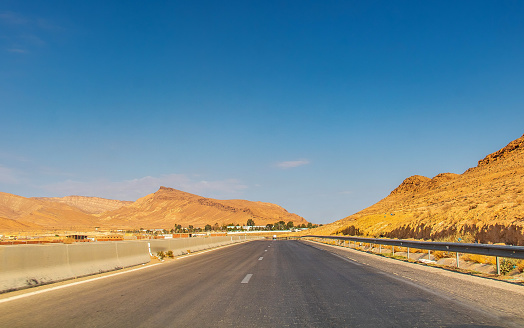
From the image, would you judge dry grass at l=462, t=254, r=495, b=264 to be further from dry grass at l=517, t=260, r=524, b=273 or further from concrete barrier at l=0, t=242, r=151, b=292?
concrete barrier at l=0, t=242, r=151, b=292

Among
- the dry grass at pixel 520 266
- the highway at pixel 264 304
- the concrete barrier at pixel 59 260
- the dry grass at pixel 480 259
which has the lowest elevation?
Result: the dry grass at pixel 480 259

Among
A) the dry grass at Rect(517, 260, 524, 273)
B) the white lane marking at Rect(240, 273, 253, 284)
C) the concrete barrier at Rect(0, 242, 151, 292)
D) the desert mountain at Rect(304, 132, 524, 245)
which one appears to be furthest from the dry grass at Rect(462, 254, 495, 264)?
the concrete barrier at Rect(0, 242, 151, 292)

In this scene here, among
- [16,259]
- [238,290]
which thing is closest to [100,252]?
[16,259]

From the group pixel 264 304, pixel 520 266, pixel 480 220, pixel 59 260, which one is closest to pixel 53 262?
pixel 59 260

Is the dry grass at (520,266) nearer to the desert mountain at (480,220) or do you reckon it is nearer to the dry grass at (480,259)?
the dry grass at (480,259)

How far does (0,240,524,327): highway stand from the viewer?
6.12 m

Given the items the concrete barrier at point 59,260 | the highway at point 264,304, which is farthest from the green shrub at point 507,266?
the concrete barrier at point 59,260

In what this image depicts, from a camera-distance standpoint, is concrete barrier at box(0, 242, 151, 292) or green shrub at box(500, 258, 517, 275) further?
green shrub at box(500, 258, 517, 275)

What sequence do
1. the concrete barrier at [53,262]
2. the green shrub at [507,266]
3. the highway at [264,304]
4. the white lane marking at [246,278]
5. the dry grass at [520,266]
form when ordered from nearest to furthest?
the highway at [264,304] < the concrete barrier at [53,262] < the white lane marking at [246,278] < the dry grass at [520,266] < the green shrub at [507,266]

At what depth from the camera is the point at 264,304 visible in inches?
297

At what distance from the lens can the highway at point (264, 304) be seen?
6125 millimetres

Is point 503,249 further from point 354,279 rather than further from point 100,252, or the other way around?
point 100,252

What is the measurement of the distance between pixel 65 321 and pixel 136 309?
1230 millimetres

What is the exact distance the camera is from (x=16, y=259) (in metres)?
9.67
